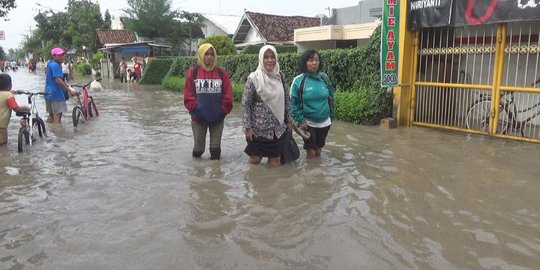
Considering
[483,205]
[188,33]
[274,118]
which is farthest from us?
[188,33]

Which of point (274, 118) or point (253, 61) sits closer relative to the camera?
point (274, 118)

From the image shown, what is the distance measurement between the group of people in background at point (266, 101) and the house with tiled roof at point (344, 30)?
1618 centimetres

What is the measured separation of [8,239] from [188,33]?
131ft

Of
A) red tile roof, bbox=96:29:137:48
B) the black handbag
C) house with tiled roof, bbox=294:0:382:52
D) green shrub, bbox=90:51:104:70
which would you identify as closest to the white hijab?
the black handbag

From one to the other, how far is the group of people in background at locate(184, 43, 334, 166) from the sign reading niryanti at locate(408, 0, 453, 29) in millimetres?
3576

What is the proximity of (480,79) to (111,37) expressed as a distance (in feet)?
121

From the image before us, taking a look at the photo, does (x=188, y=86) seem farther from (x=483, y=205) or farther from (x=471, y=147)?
(x=471, y=147)

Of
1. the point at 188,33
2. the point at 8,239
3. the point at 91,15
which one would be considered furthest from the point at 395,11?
the point at 91,15

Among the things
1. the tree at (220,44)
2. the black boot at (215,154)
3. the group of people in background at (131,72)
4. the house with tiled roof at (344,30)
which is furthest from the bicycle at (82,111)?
the group of people in background at (131,72)

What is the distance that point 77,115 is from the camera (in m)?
9.80

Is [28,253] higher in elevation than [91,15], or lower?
lower

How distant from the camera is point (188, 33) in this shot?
4212 centimetres

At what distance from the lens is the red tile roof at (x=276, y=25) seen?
36.2 metres

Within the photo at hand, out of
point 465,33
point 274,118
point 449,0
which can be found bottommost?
point 274,118
